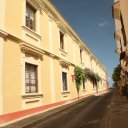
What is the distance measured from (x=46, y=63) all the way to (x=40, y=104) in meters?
2.84

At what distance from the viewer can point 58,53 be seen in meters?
15.7

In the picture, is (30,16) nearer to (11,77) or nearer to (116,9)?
(11,77)

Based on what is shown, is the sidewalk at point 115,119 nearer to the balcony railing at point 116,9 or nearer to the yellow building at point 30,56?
the yellow building at point 30,56

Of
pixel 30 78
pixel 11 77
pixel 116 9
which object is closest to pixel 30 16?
pixel 30 78

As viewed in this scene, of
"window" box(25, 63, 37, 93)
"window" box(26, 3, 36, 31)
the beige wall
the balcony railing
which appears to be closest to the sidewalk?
the beige wall

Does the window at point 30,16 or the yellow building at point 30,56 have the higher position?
the window at point 30,16

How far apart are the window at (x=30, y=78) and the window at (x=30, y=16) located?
248 centimetres

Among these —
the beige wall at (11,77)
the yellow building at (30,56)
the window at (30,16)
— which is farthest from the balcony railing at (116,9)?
the beige wall at (11,77)

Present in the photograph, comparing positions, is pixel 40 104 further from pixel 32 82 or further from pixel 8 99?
pixel 8 99

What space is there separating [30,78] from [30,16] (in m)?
3.84

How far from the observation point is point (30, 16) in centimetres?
1184

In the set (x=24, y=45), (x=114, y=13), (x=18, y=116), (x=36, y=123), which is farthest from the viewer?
(x=114, y=13)

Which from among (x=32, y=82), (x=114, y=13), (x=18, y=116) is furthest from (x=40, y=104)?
(x=114, y=13)

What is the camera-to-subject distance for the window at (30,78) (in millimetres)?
10555
